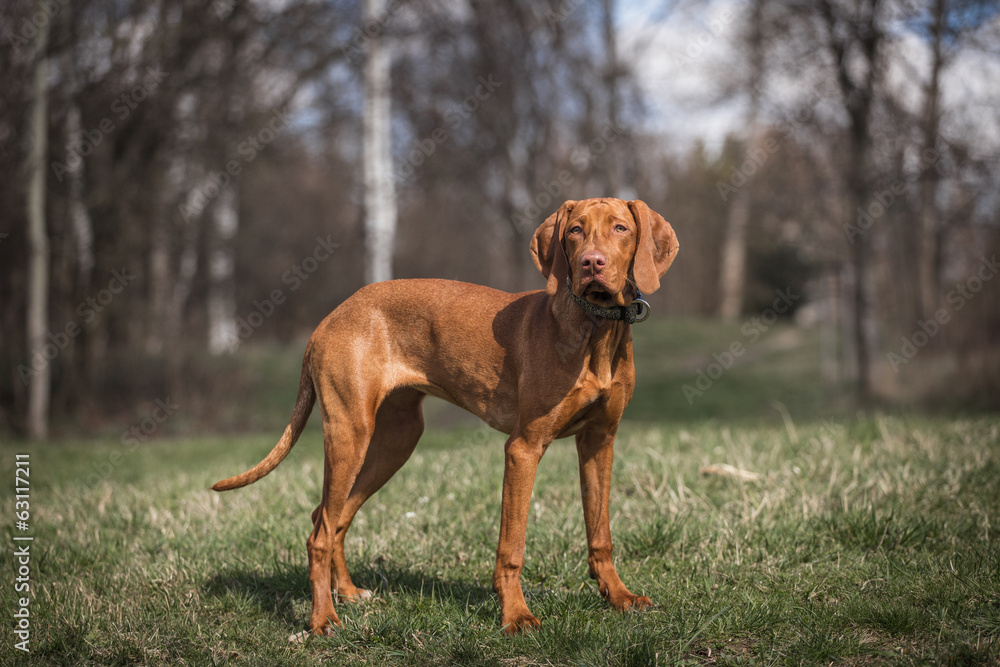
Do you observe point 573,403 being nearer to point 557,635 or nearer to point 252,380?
point 557,635

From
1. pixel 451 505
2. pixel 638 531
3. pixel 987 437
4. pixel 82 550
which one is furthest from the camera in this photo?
pixel 987 437

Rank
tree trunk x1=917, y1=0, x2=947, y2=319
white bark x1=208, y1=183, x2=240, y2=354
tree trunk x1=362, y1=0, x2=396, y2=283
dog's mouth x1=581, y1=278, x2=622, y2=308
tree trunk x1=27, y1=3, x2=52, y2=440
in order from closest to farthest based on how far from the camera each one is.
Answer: dog's mouth x1=581, y1=278, x2=622, y2=308
tree trunk x1=27, y1=3, x2=52, y2=440
tree trunk x1=917, y1=0, x2=947, y2=319
tree trunk x1=362, y1=0, x2=396, y2=283
white bark x1=208, y1=183, x2=240, y2=354

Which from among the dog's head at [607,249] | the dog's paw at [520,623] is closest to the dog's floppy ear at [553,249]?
the dog's head at [607,249]

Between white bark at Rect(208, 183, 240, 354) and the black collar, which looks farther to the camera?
white bark at Rect(208, 183, 240, 354)

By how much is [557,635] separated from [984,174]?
10.8m

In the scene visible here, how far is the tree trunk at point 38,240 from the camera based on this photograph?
9.39 metres

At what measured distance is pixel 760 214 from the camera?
13.7 meters

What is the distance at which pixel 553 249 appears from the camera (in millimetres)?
3117

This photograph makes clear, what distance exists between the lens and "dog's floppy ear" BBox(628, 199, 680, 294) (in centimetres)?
294

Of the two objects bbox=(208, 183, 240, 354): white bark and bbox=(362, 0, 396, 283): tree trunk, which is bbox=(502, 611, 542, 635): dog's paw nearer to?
bbox=(362, 0, 396, 283): tree trunk

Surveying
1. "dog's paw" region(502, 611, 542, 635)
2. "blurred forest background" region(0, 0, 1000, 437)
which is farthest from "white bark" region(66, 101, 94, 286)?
"dog's paw" region(502, 611, 542, 635)

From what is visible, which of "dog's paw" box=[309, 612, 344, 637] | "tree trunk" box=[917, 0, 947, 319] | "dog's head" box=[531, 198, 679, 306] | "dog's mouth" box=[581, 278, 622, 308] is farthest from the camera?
"tree trunk" box=[917, 0, 947, 319]

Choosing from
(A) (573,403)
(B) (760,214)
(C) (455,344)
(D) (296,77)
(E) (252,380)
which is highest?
(D) (296,77)

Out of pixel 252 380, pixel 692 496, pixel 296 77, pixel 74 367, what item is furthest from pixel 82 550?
pixel 296 77
